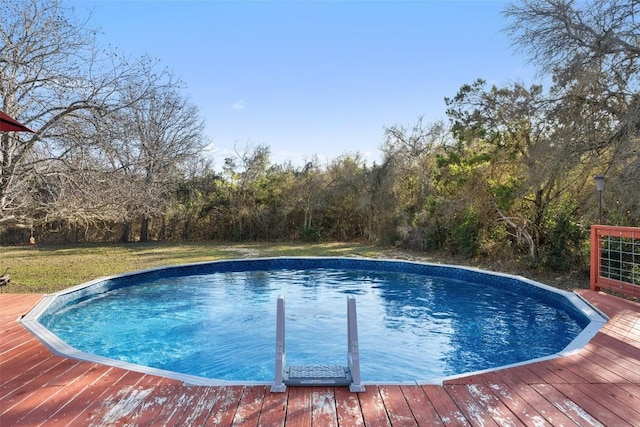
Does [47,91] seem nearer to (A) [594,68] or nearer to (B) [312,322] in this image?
(B) [312,322]

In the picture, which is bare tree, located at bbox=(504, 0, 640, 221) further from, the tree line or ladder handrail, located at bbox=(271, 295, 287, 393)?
ladder handrail, located at bbox=(271, 295, 287, 393)

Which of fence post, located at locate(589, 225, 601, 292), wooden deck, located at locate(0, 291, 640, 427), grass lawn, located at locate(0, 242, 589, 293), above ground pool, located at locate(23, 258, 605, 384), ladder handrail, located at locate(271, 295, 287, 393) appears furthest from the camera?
grass lawn, located at locate(0, 242, 589, 293)

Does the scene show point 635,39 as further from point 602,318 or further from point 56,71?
point 56,71

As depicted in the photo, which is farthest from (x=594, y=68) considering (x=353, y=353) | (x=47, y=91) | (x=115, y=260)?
(x=115, y=260)

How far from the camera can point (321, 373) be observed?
10.3ft

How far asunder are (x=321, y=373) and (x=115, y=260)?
10.6 meters

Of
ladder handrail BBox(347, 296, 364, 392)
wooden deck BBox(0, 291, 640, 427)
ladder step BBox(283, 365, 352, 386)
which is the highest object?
ladder handrail BBox(347, 296, 364, 392)

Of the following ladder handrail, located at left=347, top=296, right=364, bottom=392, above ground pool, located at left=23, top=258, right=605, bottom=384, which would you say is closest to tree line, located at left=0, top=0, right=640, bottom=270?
above ground pool, located at left=23, top=258, right=605, bottom=384

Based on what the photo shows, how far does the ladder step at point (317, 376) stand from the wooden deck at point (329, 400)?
0.19 ft

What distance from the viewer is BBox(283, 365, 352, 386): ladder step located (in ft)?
9.88

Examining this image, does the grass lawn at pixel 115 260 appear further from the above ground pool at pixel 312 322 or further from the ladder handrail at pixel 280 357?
the ladder handrail at pixel 280 357

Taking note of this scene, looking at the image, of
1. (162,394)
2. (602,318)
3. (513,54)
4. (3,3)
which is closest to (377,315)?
(602,318)

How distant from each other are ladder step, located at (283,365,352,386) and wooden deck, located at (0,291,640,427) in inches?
2.3

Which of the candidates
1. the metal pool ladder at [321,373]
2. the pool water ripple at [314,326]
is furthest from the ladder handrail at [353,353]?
the pool water ripple at [314,326]
